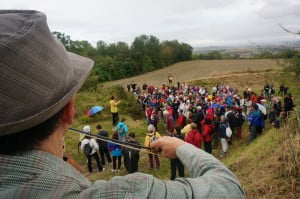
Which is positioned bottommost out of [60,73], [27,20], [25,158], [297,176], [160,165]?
[160,165]

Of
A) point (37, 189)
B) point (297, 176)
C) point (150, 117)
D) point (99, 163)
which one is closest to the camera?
point (37, 189)

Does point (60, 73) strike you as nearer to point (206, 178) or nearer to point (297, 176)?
point (206, 178)

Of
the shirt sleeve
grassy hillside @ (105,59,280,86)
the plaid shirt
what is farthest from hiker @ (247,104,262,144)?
grassy hillside @ (105,59,280,86)

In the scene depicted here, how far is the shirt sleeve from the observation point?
2.84 feet

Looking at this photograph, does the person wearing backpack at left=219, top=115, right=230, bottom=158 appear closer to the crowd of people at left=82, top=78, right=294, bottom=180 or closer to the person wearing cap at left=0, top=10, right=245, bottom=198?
the crowd of people at left=82, top=78, right=294, bottom=180

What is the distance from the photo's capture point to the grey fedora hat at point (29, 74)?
33.8 inches

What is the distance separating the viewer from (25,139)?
36.4 inches

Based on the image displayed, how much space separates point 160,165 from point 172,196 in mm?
9852

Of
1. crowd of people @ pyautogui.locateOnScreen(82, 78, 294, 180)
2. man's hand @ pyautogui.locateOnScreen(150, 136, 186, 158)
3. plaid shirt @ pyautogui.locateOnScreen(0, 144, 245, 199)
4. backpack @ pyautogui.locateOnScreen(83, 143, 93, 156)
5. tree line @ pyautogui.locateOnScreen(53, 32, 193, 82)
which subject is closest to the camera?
plaid shirt @ pyautogui.locateOnScreen(0, 144, 245, 199)

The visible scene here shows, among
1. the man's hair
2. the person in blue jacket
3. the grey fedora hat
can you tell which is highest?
the grey fedora hat

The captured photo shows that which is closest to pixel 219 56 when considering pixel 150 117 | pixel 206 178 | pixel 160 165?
pixel 150 117

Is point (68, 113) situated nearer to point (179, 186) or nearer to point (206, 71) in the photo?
point (179, 186)

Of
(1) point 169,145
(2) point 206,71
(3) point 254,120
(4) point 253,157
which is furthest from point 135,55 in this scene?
(1) point 169,145

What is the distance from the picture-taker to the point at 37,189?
0.83 metres
